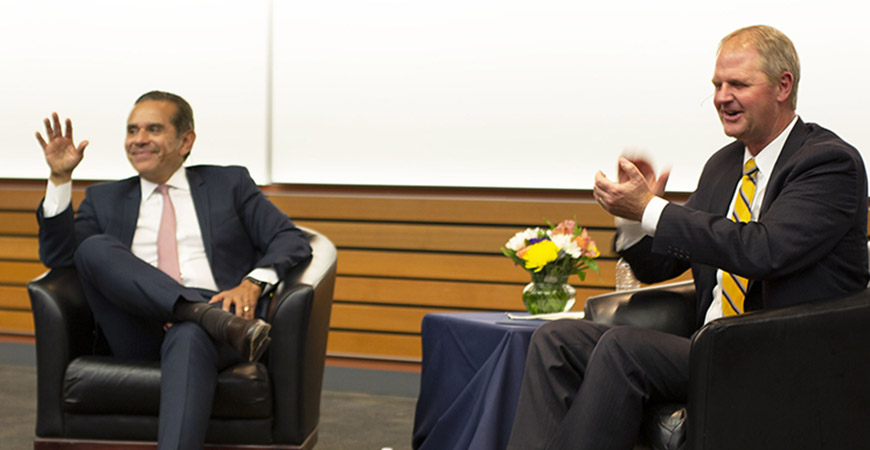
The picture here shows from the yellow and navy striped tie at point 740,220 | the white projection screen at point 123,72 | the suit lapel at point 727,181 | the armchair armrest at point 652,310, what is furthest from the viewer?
the white projection screen at point 123,72

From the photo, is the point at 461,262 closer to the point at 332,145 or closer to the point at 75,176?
the point at 332,145

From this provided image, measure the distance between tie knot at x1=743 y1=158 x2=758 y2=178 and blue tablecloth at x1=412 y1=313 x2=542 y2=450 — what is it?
2.60ft

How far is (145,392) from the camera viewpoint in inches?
113

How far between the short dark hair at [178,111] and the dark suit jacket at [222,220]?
0.17 m

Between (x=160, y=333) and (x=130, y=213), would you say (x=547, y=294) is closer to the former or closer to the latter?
(x=160, y=333)

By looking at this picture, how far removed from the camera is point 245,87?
512 cm

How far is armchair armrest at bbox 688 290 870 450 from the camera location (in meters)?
2.18

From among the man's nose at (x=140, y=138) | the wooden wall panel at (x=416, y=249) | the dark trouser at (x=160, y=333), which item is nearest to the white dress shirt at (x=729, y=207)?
the dark trouser at (x=160, y=333)

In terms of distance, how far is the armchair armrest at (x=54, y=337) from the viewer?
2.91 metres

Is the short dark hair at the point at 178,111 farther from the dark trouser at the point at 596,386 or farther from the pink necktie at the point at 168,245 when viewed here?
the dark trouser at the point at 596,386

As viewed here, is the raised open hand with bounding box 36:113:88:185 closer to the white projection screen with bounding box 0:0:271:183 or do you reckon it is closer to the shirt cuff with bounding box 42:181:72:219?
the shirt cuff with bounding box 42:181:72:219

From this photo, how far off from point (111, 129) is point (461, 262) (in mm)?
2176

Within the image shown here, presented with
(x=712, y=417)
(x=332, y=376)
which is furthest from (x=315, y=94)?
(x=712, y=417)

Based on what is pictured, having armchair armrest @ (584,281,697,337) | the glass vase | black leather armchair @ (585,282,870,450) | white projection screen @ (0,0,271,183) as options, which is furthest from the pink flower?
white projection screen @ (0,0,271,183)
